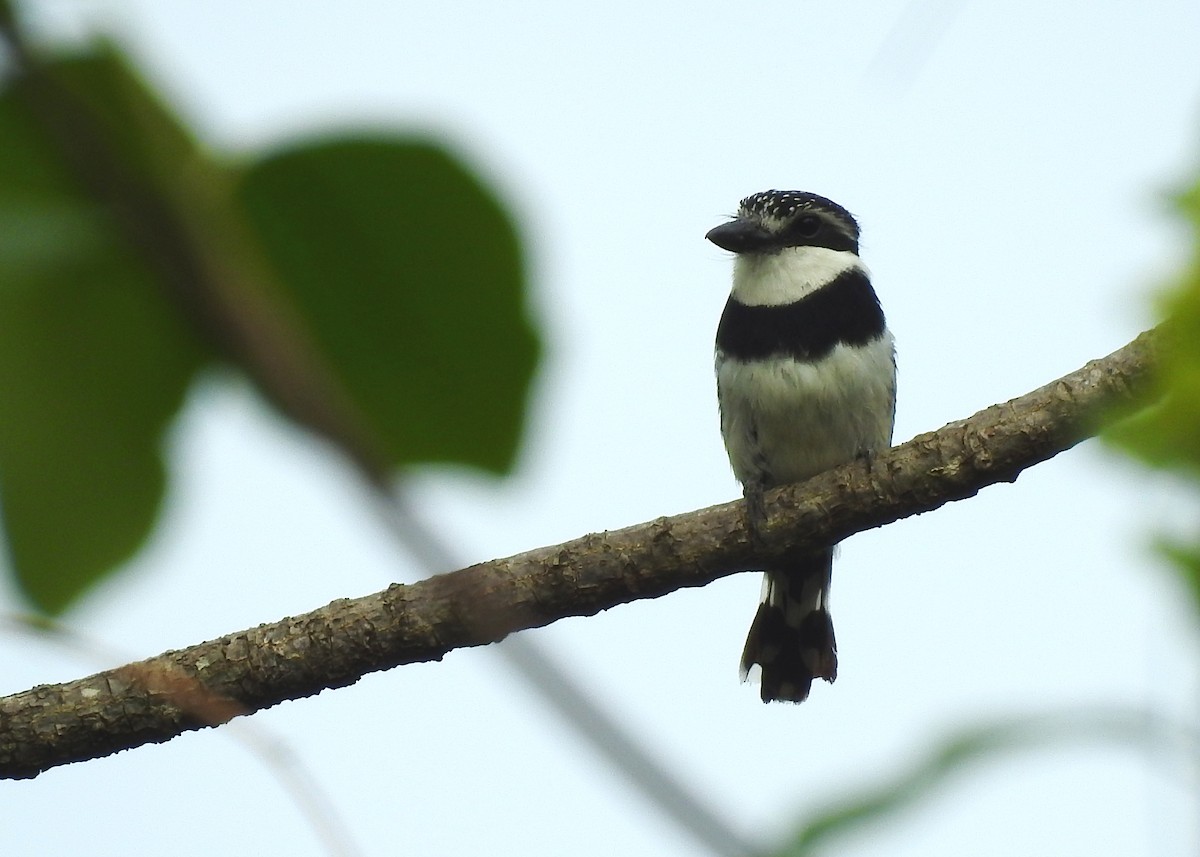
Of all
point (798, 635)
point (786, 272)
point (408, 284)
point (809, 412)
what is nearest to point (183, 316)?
point (408, 284)

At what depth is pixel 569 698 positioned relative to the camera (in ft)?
1.75

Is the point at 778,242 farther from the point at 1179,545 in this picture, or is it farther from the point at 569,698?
the point at 569,698

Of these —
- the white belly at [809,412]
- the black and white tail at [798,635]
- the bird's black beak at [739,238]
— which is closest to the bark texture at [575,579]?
the white belly at [809,412]

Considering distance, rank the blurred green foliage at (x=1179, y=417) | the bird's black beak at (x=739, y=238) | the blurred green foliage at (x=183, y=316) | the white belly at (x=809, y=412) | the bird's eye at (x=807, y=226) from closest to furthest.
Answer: the blurred green foliage at (x=183, y=316), the blurred green foliage at (x=1179, y=417), the white belly at (x=809, y=412), the bird's black beak at (x=739, y=238), the bird's eye at (x=807, y=226)

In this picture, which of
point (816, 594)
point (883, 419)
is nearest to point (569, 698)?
point (883, 419)

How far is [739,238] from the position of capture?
6656mm

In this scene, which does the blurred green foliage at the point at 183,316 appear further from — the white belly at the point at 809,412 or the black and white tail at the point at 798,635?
the black and white tail at the point at 798,635

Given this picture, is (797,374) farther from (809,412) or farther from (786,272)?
(786,272)

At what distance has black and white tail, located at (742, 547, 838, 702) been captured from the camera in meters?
6.66

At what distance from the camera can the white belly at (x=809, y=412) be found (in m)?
5.81

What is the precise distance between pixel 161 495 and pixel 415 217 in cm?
24

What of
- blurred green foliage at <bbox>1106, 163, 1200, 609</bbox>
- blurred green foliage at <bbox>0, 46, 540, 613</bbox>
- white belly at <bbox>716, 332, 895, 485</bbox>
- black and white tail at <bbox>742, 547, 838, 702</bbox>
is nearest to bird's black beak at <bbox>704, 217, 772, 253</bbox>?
white belly at <bbox>716, 332, 895, 485</bbox>

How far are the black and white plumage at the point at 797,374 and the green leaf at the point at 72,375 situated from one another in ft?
14.8

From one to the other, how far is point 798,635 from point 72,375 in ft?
19.9
